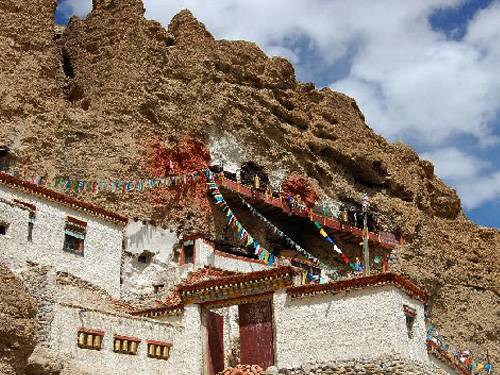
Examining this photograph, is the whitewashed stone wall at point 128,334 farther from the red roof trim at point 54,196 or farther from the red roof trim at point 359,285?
the red roof trim at point 54,196

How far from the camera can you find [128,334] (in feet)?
73.5

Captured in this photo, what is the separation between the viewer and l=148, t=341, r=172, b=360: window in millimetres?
22781

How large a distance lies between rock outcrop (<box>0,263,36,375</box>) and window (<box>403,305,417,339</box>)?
11.0 m

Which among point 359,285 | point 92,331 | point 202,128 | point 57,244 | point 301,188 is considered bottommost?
point 92,331

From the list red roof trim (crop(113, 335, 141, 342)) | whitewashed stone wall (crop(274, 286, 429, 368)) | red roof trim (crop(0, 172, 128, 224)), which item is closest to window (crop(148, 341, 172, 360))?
red roof trim (crop(113, 335, 141, 342))

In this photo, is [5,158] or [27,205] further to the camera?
[5,158]

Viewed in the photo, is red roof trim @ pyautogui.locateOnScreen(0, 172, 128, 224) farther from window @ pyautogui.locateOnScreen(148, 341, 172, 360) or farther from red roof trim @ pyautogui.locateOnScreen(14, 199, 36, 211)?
window @ pyautogui.locateOnScreen(148, 341, 172, 360)

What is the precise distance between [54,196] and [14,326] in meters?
11.9

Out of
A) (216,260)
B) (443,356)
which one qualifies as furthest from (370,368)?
(216,260)

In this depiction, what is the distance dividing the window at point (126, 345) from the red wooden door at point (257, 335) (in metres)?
3.44

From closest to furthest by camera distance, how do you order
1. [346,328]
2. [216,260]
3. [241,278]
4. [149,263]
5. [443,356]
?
[346,328] → [241,278] → [443,356] → [149,263] → [216,260]

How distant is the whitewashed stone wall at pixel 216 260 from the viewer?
105 feet

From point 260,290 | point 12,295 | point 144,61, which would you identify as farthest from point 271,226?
point 12,295

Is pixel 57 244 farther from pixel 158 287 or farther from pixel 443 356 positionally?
pixel 443 356
